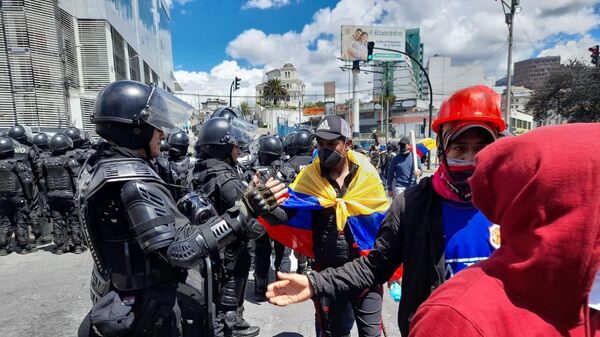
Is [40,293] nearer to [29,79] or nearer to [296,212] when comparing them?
[296,212]

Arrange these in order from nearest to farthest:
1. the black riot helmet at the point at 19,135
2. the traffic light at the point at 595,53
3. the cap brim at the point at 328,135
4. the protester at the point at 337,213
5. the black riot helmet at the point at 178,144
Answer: the protester at the point at 337,213, the cap brim at the point at 328,135, the black riot helmet at the point at 178,144, the black riot helmet at the point at 19,135, the traffic light at the point at 595,53

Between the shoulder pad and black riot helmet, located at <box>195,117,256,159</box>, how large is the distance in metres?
1.82

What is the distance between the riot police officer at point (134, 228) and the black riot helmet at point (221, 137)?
5.06ft

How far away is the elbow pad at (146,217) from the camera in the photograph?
1.87 metres

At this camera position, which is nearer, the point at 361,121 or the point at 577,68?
the point at 577,68

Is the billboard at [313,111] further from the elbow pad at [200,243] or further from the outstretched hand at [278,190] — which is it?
the elbow pad at [200,243]

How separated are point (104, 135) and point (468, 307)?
2.22 metres

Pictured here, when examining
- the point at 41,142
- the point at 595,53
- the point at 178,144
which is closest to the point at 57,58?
the point at 41,142

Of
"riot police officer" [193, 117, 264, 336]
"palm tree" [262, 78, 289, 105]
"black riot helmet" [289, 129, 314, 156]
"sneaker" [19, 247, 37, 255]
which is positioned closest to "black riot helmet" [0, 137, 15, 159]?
"sneaker" [19, 247, 37, 255]

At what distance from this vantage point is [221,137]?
3.88 metres

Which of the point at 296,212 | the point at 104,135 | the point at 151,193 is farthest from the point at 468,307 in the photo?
the point at 296,212

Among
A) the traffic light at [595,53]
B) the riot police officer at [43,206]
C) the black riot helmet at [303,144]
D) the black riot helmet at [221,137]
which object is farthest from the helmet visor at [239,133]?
the traffic light at [595,53]

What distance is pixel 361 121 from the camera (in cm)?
7538

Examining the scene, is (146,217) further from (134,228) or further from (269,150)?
(269,150)
